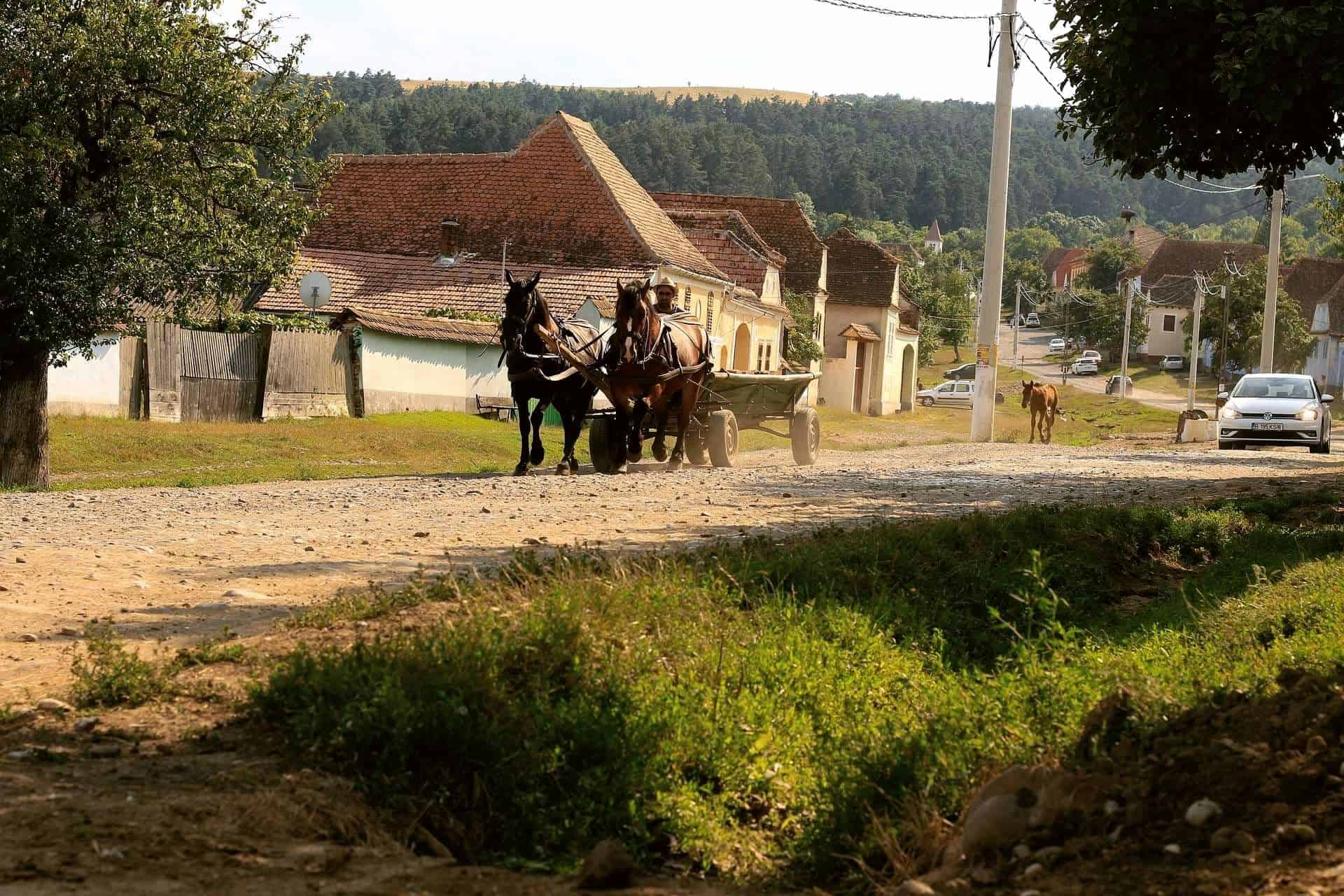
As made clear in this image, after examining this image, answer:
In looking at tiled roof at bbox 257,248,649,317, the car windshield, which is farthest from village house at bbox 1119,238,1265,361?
the car windshield

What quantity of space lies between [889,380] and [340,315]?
40382mm

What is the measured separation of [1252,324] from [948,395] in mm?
17325

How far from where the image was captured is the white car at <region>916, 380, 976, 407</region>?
78.9 m

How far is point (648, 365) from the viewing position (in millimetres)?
17578

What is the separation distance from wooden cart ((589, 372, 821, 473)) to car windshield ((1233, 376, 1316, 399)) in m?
10.6

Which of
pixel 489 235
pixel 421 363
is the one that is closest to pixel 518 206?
pixel 489 235

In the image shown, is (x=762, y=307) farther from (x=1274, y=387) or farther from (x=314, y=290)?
(x=1274, y=387)

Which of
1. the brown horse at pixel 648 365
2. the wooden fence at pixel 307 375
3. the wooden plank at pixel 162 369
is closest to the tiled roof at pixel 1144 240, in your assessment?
the wooden fence at pixel 307 375

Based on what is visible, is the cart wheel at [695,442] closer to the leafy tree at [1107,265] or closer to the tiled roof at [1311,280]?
the tiled roof at [1311,280]

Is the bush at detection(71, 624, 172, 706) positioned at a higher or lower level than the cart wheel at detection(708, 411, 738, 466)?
lower

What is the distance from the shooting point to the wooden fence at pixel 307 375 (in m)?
29.0

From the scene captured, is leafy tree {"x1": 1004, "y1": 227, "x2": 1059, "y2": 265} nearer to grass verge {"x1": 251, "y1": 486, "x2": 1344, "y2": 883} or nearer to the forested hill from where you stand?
the forested hill

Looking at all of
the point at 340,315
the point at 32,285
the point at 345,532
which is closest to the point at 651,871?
the point at 345,532

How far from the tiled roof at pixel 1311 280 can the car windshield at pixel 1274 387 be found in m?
66.8
